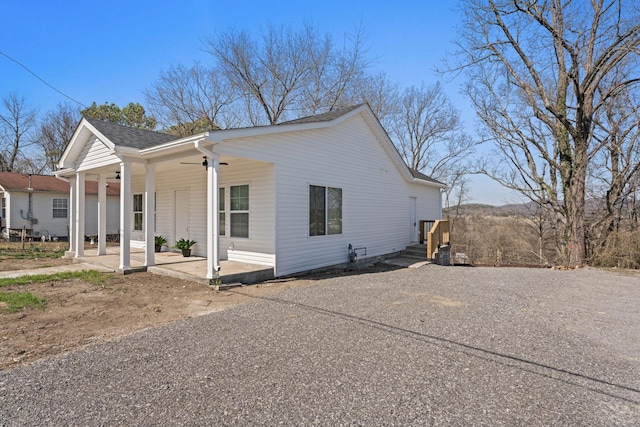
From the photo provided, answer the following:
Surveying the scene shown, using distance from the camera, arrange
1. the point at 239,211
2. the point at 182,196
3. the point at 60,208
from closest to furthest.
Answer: the point at 239,211 → the point at 182,196 → the point at 60,208

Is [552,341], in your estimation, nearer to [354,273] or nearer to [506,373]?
[506,373]

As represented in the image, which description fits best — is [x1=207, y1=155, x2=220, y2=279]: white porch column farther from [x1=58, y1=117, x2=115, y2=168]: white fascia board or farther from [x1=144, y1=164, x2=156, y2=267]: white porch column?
[x1=58, y1=117, x2=115, y2=168]: white fascia board

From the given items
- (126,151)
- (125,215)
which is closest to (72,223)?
(125,215)

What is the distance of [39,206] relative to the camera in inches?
771

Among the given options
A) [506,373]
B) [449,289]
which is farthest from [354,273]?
[506,373]

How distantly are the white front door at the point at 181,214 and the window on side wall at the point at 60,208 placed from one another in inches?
521

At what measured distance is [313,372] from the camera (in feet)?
11.2

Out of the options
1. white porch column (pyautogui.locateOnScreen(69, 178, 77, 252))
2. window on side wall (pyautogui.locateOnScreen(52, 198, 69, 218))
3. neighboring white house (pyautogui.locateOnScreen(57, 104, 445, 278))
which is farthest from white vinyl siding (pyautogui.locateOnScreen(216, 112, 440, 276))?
window on side wall (pyautogui.locateOnScreen(52, 198, 69, 218))

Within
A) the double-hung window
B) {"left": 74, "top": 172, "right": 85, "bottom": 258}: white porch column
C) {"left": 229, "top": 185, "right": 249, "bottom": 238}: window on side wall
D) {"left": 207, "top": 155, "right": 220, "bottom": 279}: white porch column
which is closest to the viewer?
{"left": 207, "top": 155, "right": 220, "bottom": 279}: white porch column

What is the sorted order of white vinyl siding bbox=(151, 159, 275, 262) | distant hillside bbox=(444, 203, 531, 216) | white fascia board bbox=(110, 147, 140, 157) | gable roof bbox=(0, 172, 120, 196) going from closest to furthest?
white fascia board bbox=(110, 147, 140, 157) → white vinyl siding bbox=(151, 159, 275, 262) → gable roof bbox=(0, 172, 120, 196) → distant hillside bbox=(444, 203, 531, 216)

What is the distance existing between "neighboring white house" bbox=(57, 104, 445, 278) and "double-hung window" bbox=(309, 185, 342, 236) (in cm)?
3

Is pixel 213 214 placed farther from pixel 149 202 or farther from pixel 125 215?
pixel 125 215

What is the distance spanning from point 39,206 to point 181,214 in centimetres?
1365

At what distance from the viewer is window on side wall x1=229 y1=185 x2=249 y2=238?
9.35 metres
